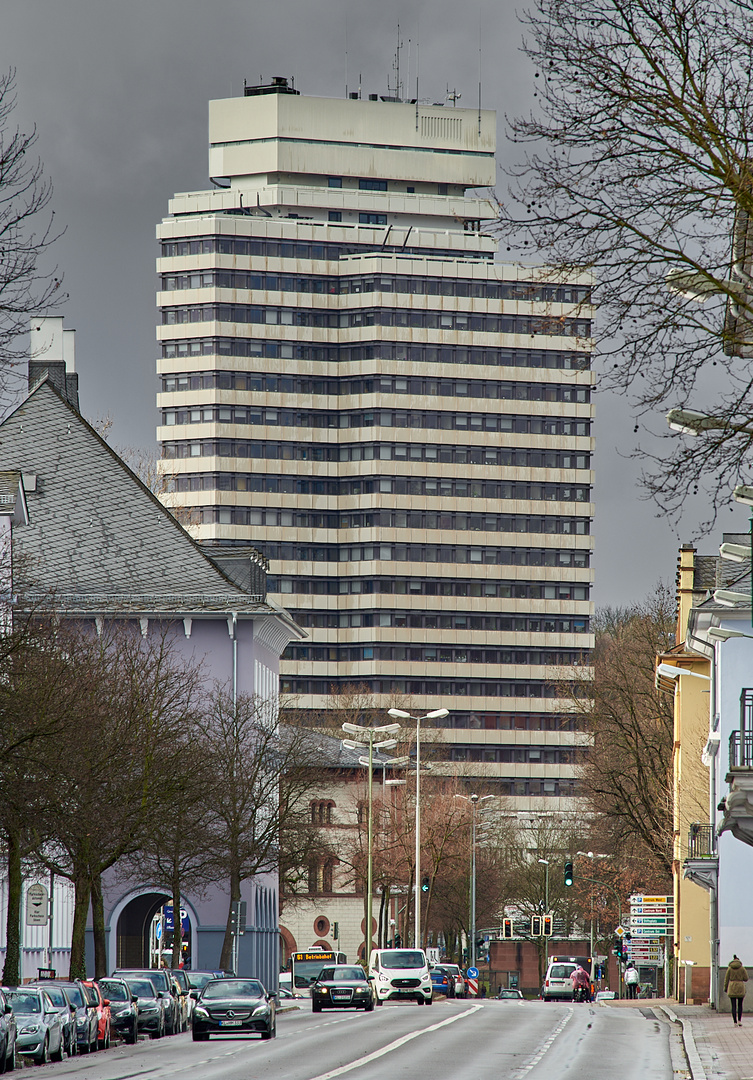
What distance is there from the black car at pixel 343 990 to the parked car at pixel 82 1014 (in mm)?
18406

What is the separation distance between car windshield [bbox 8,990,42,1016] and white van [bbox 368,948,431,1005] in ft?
93.0

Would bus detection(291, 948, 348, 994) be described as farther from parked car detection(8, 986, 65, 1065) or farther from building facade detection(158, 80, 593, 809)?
parked car detection(8, 986, 65, 1065)

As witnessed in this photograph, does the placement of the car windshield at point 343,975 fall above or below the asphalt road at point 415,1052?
below

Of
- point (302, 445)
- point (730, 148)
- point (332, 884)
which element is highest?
point (302, 445)

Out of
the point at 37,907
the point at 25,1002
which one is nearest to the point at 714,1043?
the point at 25,1002

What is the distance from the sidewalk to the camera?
28781 millimetres

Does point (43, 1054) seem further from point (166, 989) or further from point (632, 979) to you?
point (632, 979)

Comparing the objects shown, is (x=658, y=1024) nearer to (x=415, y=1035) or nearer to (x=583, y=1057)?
(x=415, y=1035)

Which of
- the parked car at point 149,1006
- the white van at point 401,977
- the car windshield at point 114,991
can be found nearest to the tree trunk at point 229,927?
the white van at point 401,977

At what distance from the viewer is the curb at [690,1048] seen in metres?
28.3

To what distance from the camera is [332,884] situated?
10494 centimetres

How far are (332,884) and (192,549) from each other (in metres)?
45.1

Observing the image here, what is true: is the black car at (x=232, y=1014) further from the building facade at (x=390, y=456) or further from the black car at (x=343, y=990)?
the building facade at (x=390, y=456)

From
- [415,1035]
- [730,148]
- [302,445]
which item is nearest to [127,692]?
[415,1035]
